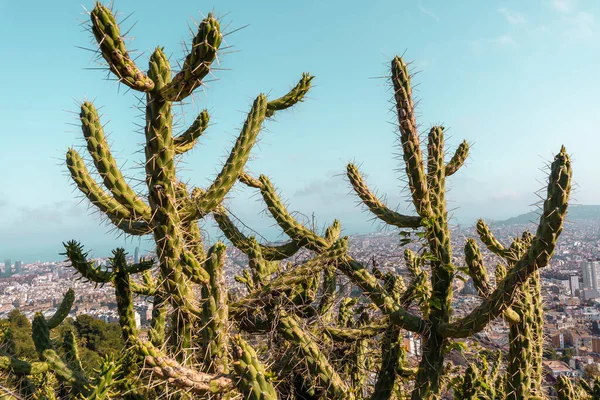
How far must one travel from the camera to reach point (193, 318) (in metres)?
2.26

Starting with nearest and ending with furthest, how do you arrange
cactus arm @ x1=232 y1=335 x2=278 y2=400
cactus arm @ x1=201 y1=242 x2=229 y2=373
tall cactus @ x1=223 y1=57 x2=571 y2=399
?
cactus arm @ x1=232 y1=335 x2=278 y2=400, cactus arm @ x1=201 y1=242 x2=229 y2=373, tall cactus @ x1=223 y1=57 x2=571 y2=399

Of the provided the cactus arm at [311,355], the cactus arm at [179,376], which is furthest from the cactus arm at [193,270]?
the cactus arm at [311,355]

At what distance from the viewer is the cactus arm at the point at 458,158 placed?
3.11 m

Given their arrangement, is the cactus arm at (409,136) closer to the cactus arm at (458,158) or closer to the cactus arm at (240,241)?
the cactus arm at (458,158)

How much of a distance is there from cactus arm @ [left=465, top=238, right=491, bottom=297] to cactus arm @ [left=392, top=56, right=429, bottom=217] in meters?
0.34

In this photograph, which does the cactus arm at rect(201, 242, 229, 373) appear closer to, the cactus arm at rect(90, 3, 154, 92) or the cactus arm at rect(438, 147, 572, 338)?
the cactus arm at rect(90, 3, 154, 92)

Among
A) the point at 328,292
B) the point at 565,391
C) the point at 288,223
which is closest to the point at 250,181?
the point at 288,223

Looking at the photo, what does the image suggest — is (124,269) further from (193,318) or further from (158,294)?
(193,318)

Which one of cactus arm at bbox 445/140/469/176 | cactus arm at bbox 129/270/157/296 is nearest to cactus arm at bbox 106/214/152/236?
cactus arm at bbox 129/270/157/296

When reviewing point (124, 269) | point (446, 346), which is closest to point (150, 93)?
point (124, 269)

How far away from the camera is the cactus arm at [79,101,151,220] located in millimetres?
2084

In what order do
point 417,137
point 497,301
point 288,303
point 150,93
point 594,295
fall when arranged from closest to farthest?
1. point 150,93
2. point 497,301
3. point 417,137
4. point 288,303
5. point 594,295

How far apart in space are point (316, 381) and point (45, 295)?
28488 mm

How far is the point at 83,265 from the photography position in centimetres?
241
